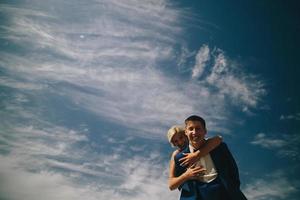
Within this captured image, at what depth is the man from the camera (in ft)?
13.6

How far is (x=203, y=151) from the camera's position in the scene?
169 inches

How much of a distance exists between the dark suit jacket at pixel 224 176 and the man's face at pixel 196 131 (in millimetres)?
334

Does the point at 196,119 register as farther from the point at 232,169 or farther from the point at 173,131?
the point at 173,131

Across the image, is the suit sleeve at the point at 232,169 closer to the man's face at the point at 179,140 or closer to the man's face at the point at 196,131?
the man's face at the point at 196,131

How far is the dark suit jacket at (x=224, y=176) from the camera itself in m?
4.15

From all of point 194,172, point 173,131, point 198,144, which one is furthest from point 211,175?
point 173,131

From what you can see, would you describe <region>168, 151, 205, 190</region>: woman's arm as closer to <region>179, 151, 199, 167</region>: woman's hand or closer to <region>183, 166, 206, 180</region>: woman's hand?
<region>183, 166, 206, 180</region>: woman's hand

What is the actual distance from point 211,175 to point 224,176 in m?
0.21

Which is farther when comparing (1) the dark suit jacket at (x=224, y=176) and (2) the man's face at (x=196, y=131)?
(2) the man's face at (x=196, y=131)

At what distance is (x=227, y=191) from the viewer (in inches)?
162

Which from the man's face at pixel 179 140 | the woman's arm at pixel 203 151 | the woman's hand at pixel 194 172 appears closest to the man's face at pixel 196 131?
the woman's arm at pixel 203 151

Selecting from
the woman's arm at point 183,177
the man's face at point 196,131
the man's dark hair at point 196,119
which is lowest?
the woman's arm at point 183,177

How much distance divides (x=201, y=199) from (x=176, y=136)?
1656 millimetres

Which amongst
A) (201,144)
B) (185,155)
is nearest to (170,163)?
(185,155)
